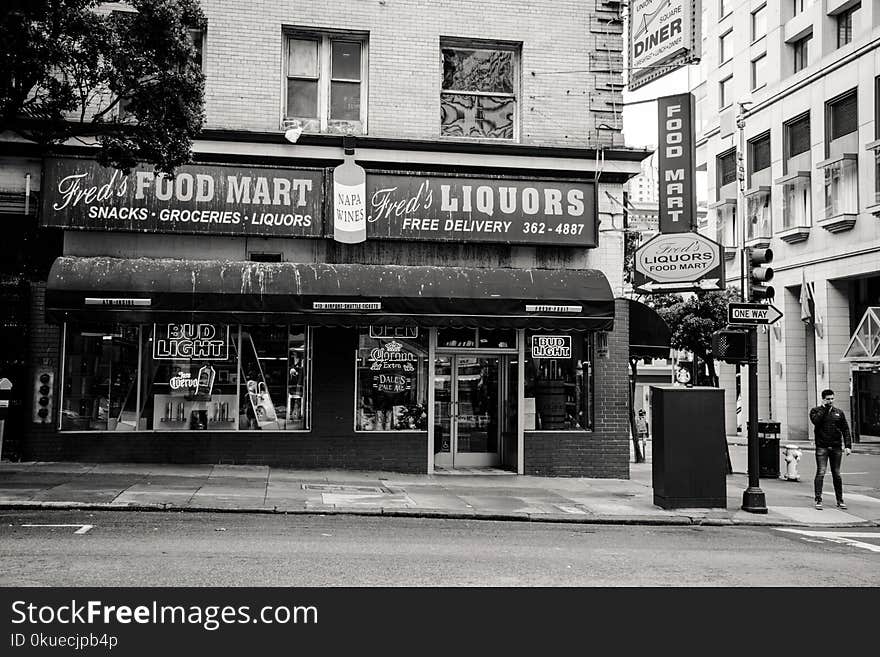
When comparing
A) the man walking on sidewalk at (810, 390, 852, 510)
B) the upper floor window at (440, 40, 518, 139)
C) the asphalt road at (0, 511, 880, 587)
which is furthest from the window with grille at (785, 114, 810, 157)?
the asphalt road at (0, 511, 880, 587)

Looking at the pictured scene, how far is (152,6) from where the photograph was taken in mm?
11461

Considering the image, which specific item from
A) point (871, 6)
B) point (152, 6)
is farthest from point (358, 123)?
point (871, 6)

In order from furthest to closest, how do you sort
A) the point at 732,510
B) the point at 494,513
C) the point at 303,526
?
the point at 732,510 < the point at 494,513 < the point at 303,526

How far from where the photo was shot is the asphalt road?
24.6 ft

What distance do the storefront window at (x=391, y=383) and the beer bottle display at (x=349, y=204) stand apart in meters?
1.88

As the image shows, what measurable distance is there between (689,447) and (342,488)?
5.50 metres

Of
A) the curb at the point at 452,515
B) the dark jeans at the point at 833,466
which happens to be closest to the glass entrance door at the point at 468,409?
the curb at the point at 452,515

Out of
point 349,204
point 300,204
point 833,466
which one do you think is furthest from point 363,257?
point 833,466

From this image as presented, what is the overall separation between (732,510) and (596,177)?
6.63 meters

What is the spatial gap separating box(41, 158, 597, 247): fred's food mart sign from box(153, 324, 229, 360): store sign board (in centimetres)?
173

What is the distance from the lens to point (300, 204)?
51.5 ft

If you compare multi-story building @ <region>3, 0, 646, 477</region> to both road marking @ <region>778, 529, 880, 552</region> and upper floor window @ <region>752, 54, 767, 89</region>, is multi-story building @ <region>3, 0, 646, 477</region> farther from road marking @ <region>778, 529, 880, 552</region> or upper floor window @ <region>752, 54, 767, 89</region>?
Answer: upper floor window @ <region>752, 54, 767, 89</region>

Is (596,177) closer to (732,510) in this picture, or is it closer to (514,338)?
(514,338)

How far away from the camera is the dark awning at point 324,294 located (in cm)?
1436
